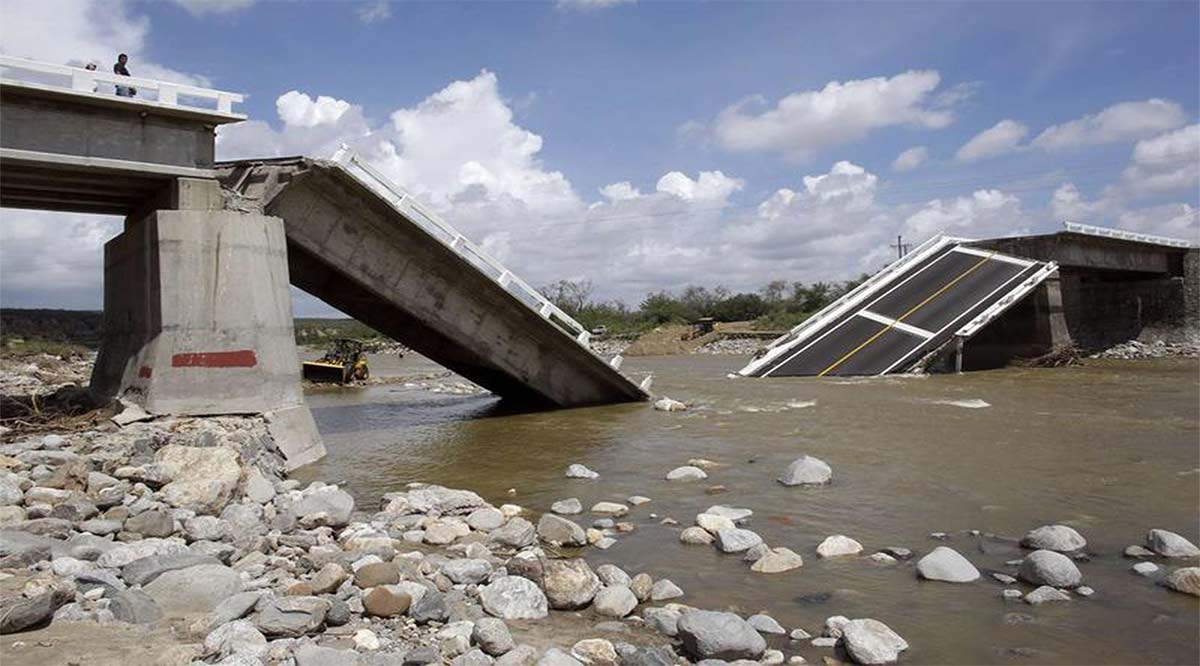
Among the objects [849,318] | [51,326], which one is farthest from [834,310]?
[51,326]

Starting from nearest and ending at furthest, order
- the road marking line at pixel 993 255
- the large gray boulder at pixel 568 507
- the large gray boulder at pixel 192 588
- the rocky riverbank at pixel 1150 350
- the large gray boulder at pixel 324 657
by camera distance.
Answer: the large gray boulder at pixel 324 657, the large gray boulder at pixel 192 588, the large gray boulder at pixel 568 507, the road marking line at pixel 993 255, the rocky riverbank at pixel 1150 350

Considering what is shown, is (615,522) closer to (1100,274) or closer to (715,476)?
(715,476)

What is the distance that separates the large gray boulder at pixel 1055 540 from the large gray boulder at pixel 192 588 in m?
6.43

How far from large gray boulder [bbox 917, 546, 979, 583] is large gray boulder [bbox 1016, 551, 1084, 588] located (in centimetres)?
37

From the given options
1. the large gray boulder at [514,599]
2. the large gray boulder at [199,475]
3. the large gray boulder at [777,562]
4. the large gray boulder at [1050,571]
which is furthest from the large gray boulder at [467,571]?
the large gray boulder at [1050,571]

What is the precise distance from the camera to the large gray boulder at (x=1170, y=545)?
21.4 feet

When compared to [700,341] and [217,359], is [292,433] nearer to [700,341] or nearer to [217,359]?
[217,359]

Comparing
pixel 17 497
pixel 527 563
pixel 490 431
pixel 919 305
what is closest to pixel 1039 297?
pixel 919 305

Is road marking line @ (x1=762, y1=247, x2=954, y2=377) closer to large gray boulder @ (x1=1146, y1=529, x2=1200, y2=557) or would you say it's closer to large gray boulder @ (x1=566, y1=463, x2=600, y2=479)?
large gray boulder @ (x1=566, y1=463, x2=600, y2=479)

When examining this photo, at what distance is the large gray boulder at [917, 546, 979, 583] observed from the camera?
6074mm

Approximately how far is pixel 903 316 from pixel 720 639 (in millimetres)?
24789

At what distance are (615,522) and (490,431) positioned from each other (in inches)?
330

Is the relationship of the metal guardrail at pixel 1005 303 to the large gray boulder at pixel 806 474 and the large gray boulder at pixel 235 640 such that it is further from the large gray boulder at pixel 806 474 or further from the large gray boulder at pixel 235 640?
the large gray boulder at pixel 235 640

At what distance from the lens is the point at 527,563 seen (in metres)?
5.91
